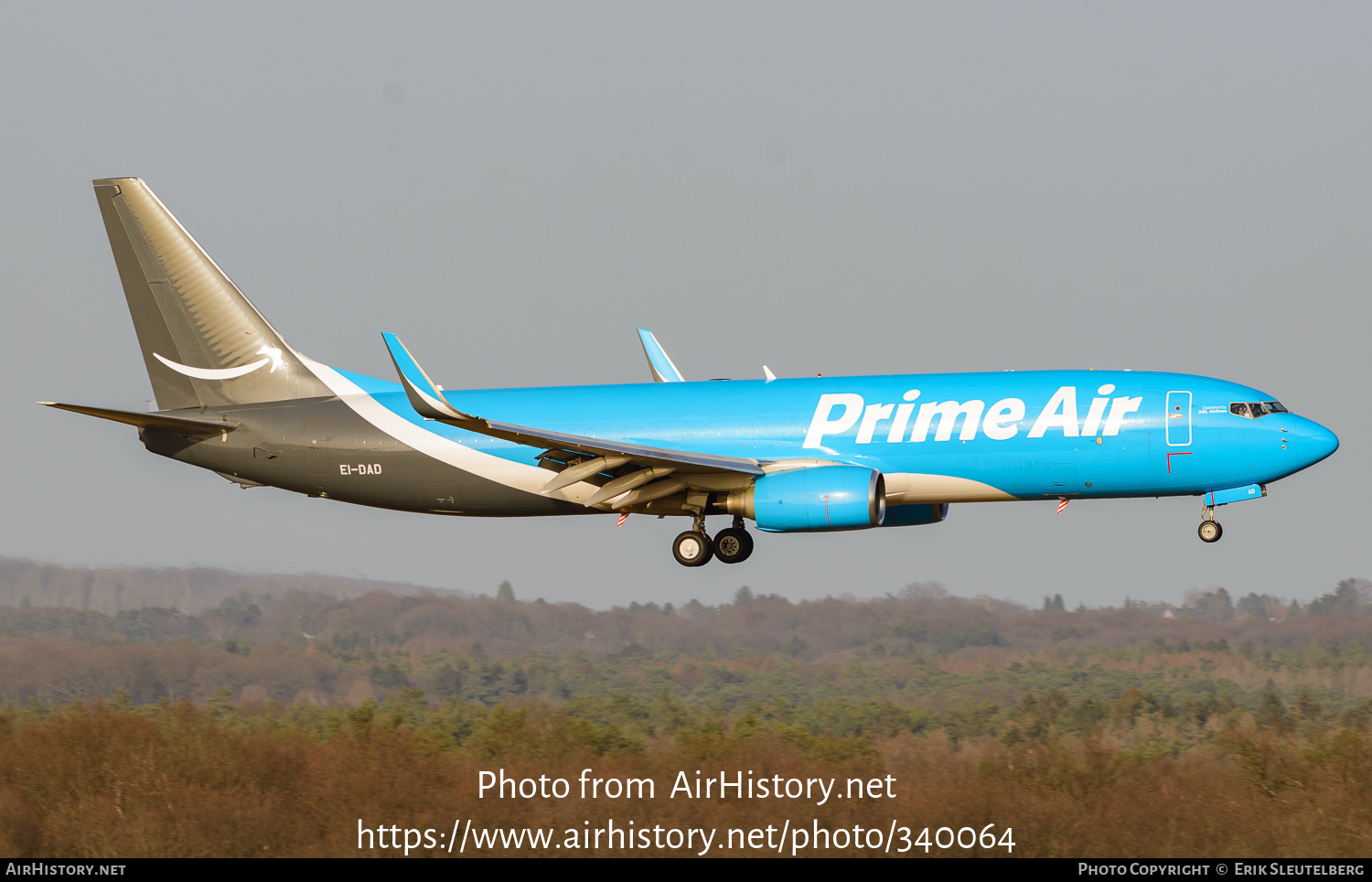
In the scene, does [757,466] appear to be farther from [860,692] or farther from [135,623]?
[135,623]

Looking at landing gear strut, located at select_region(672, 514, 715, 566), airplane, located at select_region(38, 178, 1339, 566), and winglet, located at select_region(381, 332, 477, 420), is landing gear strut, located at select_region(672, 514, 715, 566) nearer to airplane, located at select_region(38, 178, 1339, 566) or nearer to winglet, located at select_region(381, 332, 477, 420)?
airplane, located at select_region(38, 178, 1339, 566)

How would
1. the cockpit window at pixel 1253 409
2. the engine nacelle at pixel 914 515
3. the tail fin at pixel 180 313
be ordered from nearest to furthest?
the cockpit window at pixel 1253 409 < the engine nacelle at pixel 914 515 < the tail fin at pixel 180 313

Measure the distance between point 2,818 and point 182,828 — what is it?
5088 mm

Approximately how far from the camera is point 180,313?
42.1 m

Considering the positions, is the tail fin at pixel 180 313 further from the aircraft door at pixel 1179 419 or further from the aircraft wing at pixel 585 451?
the aircraft door at pixel 1179 419

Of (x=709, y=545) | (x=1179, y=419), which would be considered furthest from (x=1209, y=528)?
(x=709, y=545)

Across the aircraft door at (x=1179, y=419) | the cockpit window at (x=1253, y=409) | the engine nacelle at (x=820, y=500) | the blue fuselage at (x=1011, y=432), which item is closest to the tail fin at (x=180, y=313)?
the blue fuselage at (x=1011, y=432)

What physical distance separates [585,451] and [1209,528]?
15.0 meters

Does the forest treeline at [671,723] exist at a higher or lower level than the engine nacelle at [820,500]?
lower

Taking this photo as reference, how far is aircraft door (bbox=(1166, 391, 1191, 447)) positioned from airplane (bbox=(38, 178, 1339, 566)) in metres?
0.04

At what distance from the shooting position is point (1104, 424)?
35656 mm

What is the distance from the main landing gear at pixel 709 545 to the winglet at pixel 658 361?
5727mm

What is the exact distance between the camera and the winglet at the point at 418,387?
108ft
